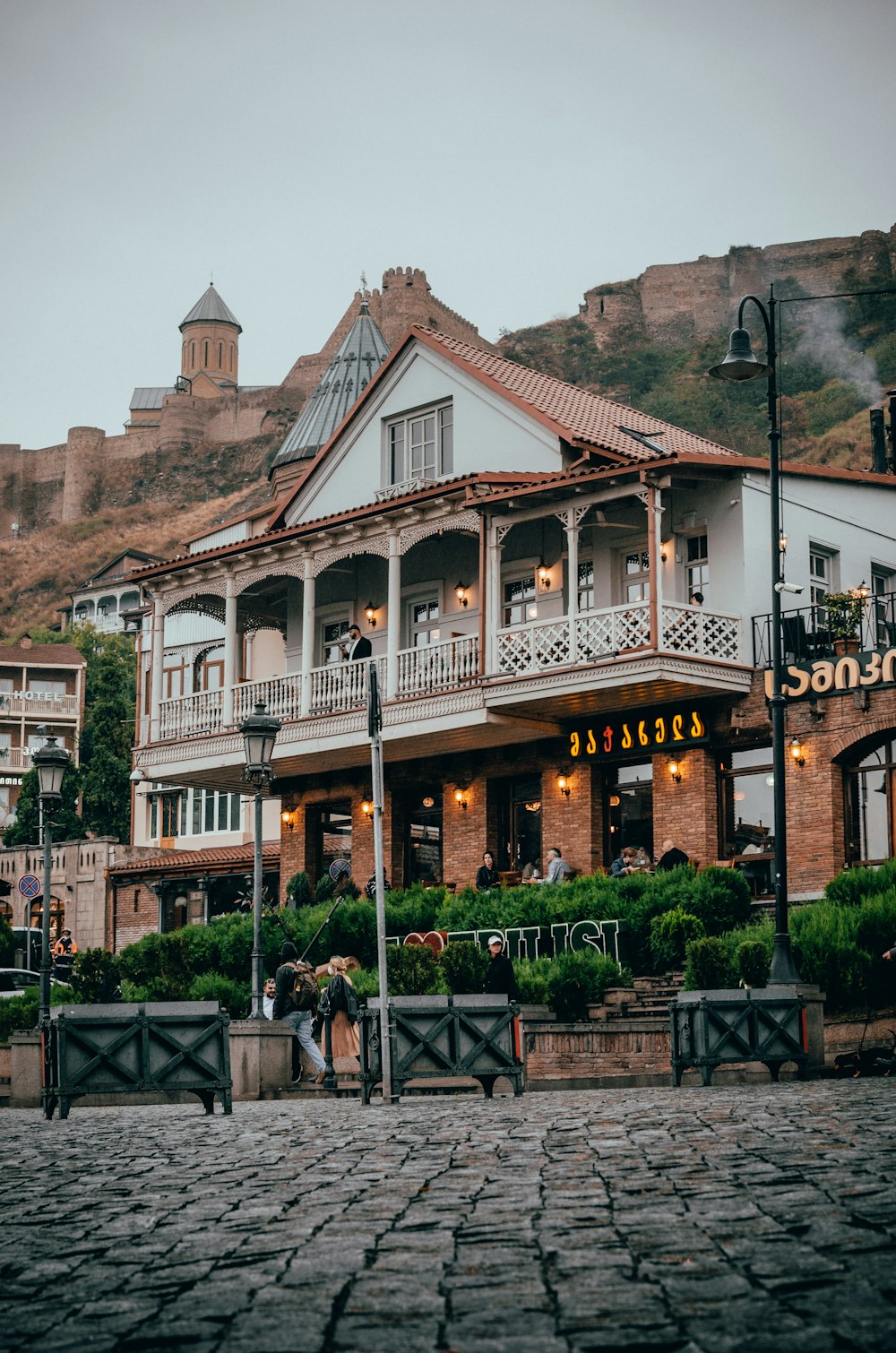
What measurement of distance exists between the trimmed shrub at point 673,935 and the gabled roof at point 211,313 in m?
143

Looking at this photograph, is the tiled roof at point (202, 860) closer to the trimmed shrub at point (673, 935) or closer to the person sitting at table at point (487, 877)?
the person sitting at table at point (487, 877)

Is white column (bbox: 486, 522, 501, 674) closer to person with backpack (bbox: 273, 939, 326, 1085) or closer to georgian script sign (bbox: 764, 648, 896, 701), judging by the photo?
georgian script sign (bbox: 764, 648, 896, 701)

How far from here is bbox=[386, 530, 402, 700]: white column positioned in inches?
1161

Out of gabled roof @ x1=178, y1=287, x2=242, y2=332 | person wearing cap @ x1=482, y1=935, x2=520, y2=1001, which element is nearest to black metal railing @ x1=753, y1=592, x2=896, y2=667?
person wearing cap @ x1=482, y1=935, x2=520, y2=1001

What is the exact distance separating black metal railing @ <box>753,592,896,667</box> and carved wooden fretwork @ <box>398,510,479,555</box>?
489 cm

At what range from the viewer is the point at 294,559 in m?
31.9

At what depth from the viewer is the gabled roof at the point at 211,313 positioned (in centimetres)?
15950

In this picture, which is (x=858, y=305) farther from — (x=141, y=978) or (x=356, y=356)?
(x=141, y=978)

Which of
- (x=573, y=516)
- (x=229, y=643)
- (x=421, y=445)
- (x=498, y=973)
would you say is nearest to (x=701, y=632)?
(x=573, y=516)

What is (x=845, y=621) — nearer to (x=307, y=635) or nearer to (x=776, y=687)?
(x=776, y=687)

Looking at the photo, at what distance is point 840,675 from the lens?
84.9ft

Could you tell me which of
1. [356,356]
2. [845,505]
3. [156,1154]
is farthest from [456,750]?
[356,356]

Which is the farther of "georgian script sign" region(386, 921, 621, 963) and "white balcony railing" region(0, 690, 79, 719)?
"white balcony railing" region(0, 690, 79, 719)

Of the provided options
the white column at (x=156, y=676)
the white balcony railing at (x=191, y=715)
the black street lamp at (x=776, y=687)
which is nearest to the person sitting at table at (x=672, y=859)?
the black street lamp at (x=776, y=687)
